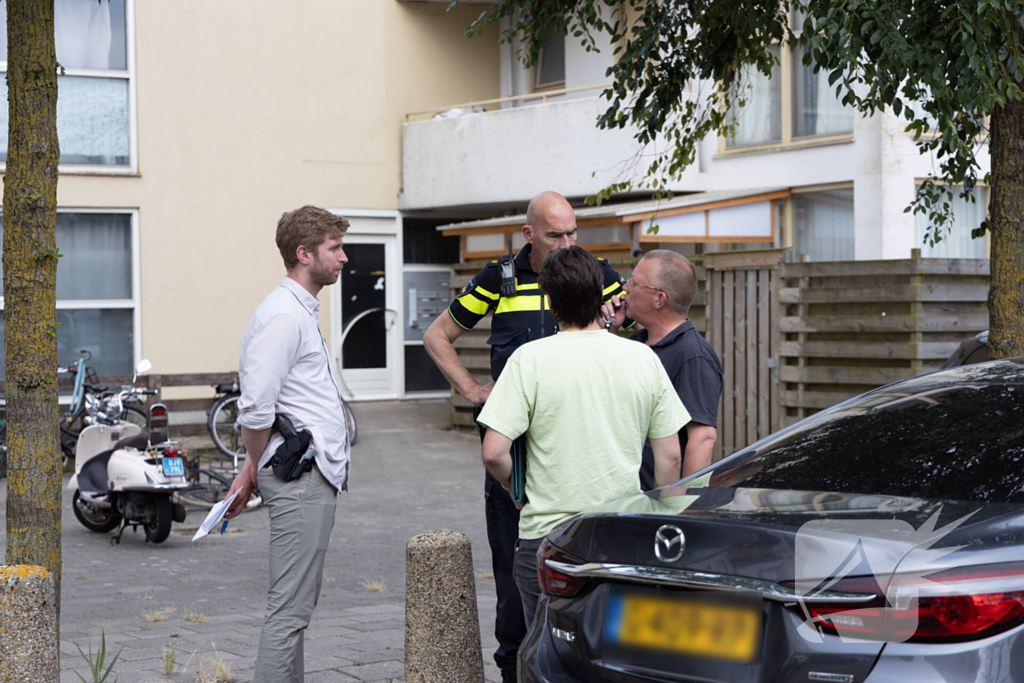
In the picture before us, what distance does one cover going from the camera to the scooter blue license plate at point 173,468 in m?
9.54

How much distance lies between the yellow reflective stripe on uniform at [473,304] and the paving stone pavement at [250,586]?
172 centimetres

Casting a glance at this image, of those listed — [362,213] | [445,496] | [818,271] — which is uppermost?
[362,213]

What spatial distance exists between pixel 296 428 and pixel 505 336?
995 mm

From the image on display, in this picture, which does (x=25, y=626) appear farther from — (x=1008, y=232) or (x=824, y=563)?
(x=1008, y=232)

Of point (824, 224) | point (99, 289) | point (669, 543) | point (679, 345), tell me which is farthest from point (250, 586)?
point (824, 224)

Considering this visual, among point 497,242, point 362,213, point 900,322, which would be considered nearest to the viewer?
point 900,322

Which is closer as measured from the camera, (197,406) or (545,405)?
(545,405)

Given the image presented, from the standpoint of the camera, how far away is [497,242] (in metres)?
17.0

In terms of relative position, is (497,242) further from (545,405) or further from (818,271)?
(545,405)

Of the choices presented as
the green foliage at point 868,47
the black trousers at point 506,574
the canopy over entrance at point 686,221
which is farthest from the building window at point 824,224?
the black trousers at point 506,574

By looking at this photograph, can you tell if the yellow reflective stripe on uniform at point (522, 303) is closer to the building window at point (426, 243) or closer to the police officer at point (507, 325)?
the police officer at point (507, 325)

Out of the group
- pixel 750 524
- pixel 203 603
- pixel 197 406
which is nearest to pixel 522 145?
pixel 197 406

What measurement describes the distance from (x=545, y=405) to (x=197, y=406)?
12.2 metres

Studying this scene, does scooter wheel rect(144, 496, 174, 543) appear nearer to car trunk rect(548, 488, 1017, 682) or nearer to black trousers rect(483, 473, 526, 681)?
black trousers rect(483, 473, 526, 681)
